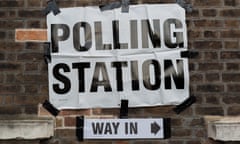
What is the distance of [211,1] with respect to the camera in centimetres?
345

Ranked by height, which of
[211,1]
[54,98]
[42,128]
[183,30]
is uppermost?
[211,1]

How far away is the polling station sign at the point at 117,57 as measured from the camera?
3.34m

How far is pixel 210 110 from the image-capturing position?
3.36 m

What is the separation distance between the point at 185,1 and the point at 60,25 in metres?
1.06

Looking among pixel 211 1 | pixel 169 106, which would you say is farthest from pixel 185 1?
pixel 169 106

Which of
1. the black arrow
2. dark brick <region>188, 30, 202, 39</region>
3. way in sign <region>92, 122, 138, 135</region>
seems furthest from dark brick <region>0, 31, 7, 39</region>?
dark brick <region>188, 30, 202, 39</region>

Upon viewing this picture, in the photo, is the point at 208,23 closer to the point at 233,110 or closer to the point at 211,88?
the point at 211,88

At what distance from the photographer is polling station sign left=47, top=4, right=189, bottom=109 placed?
334 cm

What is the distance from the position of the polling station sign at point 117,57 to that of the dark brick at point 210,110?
166 mm

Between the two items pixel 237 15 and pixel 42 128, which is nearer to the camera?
pixel 42 128

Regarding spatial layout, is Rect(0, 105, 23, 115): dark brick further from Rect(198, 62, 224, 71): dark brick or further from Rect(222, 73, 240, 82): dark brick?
Rect(222, 73, 240, 82): dark brick

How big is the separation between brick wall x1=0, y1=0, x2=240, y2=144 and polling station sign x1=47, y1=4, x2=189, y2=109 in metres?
0.08

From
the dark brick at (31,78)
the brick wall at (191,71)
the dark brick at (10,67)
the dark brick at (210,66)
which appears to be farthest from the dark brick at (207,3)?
the dark brick at (10,67)

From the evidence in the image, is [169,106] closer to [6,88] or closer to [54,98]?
[54,98]
